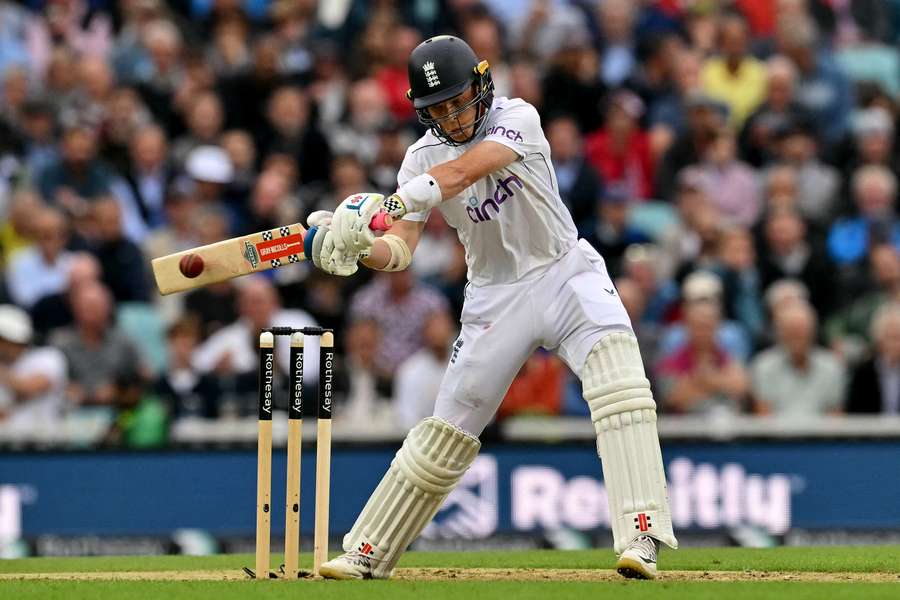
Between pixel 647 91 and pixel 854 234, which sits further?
pixel 647 91

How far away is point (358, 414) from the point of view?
1282 centimetres

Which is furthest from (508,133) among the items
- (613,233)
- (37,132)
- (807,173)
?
(37,132)

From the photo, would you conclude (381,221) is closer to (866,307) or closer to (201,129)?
(866,307)

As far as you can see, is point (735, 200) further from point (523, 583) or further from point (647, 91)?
point (523, 583)

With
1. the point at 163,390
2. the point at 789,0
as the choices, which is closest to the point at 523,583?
the point at 163,390

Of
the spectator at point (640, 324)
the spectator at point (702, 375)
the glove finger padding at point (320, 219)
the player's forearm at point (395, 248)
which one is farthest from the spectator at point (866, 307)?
the glove finger padding at point (320, 219)

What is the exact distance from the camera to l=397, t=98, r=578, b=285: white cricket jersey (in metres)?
8.18

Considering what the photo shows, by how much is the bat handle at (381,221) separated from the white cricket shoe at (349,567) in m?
A: 1.65

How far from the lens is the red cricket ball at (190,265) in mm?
8078

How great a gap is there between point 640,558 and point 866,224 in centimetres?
745

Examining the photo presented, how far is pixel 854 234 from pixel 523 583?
7.51 meters

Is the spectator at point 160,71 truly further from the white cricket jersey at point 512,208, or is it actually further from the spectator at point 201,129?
the white cricket jersey at point 512,208

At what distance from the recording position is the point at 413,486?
8328 mm

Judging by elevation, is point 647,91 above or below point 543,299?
above
